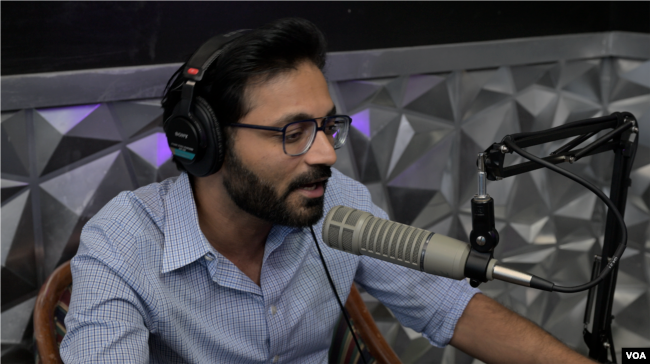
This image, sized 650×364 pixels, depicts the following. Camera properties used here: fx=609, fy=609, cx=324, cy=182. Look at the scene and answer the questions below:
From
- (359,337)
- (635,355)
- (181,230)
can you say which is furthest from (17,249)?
(635,355)

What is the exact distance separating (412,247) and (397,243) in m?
0.02

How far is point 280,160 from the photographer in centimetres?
122

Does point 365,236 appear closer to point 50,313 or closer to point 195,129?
point 195,129

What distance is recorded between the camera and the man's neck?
51.5 inches

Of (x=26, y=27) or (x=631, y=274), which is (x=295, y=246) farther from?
(x=631, y=274)

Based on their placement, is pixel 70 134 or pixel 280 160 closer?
pixel 280 160

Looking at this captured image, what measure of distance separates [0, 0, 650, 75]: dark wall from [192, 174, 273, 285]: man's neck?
431 millimetres

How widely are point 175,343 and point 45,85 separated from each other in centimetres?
68

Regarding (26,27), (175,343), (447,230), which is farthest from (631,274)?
(26,27)

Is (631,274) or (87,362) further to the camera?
(631,274)

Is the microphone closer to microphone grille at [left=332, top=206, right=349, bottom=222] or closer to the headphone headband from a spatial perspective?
microphone grille at [left=332, top=206, right=349, bottom=222]

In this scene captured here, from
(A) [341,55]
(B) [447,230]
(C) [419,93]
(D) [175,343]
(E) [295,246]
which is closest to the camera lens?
(D) [175,343]

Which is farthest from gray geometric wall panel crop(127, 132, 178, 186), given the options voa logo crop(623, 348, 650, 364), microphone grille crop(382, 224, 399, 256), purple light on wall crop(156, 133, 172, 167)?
voa logo crop(623, 348, 650, 364)

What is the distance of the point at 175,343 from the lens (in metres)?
1.20
